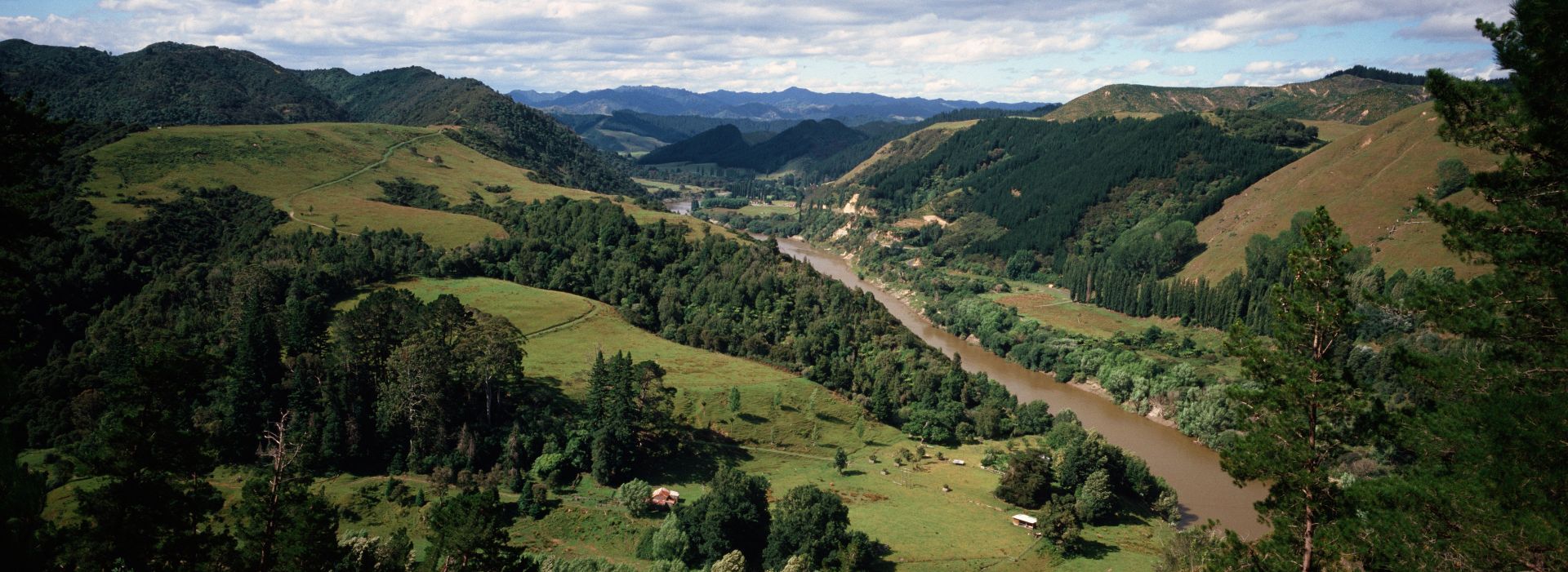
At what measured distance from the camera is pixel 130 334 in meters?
64.2

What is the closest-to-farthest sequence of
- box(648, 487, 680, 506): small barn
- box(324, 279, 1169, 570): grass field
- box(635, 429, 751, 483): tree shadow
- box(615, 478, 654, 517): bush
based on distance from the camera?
box(324, 279, 1169, 570): grass field < box(615, 478, 654, 517): bush < box(648, 487, 680, 506): small barn < box(635, 429, 751, 483): tree shadow

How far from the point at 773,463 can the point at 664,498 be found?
1159cm

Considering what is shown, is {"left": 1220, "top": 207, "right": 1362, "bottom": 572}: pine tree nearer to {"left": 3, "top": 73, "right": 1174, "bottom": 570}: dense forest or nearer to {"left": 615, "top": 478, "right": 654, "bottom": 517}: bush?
{"left": 3, "top": 73, "right": 1174, "bottom": 570}: dense forest

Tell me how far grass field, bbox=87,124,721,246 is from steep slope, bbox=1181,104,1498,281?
258 ft

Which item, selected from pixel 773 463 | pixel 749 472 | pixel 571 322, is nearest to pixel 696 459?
pixel 749 472

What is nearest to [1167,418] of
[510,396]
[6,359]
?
Answer: [510,396]

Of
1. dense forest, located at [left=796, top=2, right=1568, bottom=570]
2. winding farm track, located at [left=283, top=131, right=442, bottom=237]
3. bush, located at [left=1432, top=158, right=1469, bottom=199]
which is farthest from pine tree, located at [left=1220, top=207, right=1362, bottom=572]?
bush, located at [left=1432, top=158, right=1469, bottom=199]

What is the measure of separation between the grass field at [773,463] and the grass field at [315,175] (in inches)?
952

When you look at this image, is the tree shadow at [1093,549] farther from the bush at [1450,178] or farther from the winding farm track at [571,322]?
the bush at [1450,178]

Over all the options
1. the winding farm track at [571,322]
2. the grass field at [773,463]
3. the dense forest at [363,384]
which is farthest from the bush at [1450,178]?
the winding farm track at [571,322]

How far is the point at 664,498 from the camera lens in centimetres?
5425

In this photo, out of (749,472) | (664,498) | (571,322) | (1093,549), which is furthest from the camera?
(571,322)

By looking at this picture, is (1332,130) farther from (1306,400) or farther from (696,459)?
(1306,400)

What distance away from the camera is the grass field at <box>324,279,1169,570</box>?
49438mm
